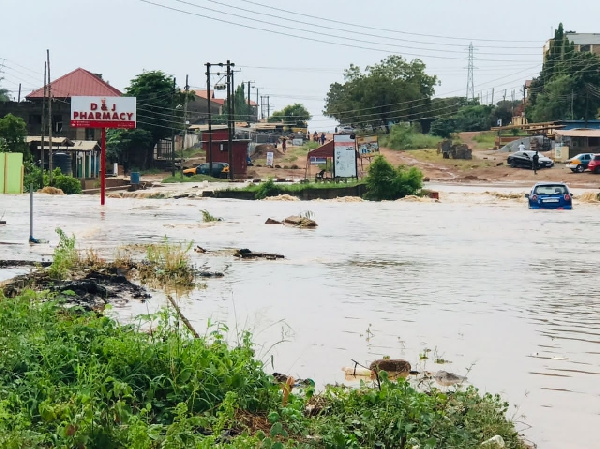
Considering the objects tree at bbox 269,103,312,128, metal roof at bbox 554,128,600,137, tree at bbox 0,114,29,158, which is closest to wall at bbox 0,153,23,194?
tree at bbox 0,114,29,158

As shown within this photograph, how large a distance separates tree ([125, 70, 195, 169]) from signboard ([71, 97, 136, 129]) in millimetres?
47355

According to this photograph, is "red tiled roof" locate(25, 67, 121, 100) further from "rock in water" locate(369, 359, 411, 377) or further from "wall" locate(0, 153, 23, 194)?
"rock in water" locate(369, 359, 411, 377)

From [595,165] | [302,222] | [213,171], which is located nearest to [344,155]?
[595,165]

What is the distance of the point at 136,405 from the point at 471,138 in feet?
334

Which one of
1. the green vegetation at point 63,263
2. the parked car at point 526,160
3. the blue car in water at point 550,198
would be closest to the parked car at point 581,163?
the parked car at point 526,160

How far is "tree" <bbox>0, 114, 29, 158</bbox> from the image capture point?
64.1 meters

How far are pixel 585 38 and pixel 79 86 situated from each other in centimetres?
7090

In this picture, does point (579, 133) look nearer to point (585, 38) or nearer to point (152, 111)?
point (152, 111)

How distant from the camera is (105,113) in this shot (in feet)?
128

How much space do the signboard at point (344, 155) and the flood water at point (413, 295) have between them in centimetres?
2349

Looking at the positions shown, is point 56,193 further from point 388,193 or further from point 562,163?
point 562,163

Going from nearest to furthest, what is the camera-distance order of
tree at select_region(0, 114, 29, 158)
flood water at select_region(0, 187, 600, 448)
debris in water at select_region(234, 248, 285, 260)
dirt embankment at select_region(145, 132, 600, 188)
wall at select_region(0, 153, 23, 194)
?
flood water at select_region(0, 187, 600, 448)
debris in water at select_region(234, 248, 285, 260)
wall at select_region(0, 153, 23, 194)
tree at select_region(0, 114, 29, 158)
dirt embankment at select_region(145, 132, 600, 188)

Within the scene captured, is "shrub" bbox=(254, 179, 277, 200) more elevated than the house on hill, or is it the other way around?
the house on hill

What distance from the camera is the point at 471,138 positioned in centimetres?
10706
